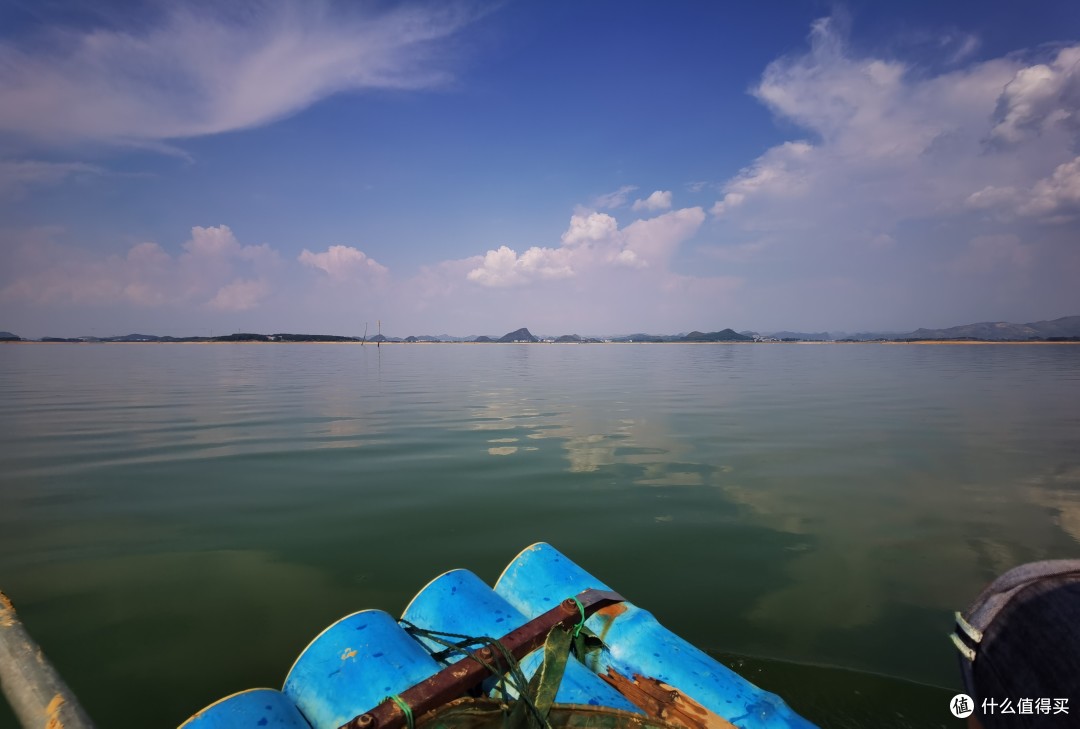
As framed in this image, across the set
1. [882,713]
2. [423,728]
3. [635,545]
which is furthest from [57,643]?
[882,713]

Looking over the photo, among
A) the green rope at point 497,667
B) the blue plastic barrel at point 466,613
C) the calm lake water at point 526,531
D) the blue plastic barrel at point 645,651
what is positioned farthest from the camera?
the calm lake water at point 526,531

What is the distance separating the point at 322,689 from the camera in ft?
9.62

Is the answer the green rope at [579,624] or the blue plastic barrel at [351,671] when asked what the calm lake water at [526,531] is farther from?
the green rope at [579,624]

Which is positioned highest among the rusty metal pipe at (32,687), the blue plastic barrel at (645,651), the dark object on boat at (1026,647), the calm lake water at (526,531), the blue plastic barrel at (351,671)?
the dark object on boat at (1026,647)

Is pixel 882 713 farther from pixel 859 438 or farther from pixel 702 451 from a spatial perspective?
pixel 859 438

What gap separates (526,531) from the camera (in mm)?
6660

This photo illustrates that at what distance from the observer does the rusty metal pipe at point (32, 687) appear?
8.04 feet

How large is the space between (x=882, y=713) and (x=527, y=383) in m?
23.8

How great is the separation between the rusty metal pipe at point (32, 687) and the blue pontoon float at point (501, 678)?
733 millimetres

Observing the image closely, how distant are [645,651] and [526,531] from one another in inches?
137

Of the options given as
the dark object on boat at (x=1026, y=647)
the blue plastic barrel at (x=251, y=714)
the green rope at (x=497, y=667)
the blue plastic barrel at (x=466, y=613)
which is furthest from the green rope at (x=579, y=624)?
the dark object on boat at (x=1026, y=647)

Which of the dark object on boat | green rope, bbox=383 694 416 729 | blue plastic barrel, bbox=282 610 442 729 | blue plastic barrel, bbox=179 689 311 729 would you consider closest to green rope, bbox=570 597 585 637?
blue plastic barrel, bbox=282 610 442 729

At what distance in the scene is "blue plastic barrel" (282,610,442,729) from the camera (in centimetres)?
285

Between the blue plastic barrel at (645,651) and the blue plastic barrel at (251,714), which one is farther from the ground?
the blue plastic barrel at (251,714)
